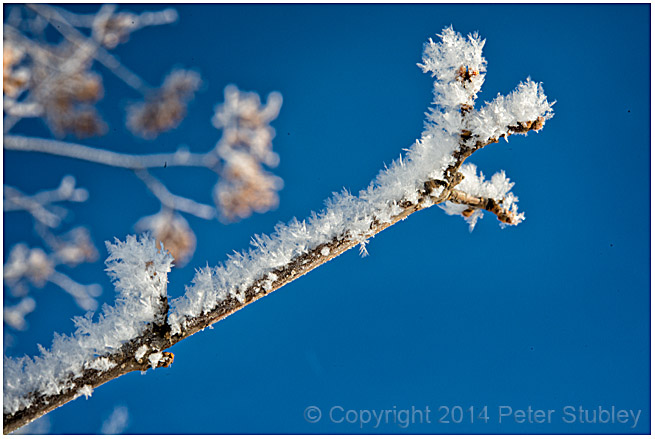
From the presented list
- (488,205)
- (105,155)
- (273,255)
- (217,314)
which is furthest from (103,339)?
(105,155)

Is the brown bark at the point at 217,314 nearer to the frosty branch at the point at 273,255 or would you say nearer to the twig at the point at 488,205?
the frosty branch at the point at 273,255

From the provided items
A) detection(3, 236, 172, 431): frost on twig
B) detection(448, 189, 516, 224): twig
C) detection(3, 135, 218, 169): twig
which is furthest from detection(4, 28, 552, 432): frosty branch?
detection(3, 135, 218, 169): twig

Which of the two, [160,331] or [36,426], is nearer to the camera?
[160,331]

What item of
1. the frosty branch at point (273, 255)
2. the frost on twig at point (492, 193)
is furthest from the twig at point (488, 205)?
the frosty branch at point (273, 255)

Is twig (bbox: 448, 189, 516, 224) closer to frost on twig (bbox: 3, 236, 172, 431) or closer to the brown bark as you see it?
the brown bark

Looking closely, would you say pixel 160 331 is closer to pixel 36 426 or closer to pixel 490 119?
pixel 490 119

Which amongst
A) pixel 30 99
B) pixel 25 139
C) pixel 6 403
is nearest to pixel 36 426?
pixel 25 139

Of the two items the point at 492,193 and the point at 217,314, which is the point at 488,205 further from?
the point at 217,314

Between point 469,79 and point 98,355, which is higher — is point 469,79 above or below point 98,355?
above
